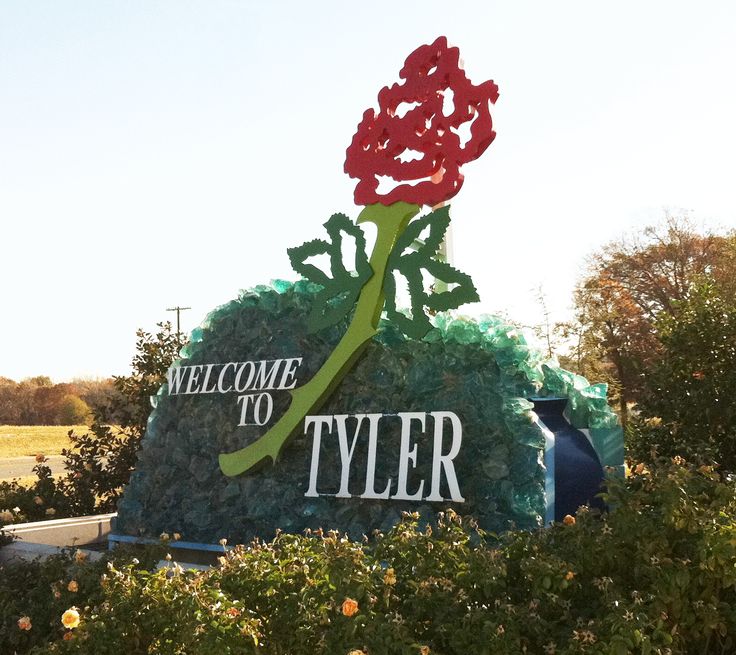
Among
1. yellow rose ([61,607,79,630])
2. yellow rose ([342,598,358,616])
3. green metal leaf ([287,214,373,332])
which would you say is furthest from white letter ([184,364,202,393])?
yellow rose ([342,598,358,616])

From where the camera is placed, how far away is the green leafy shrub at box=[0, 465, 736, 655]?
342 centimetres

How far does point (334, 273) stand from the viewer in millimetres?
7539

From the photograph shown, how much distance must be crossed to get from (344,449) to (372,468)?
14.7 inches

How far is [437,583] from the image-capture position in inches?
146

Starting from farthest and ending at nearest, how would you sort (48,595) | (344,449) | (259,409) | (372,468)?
(259,409) < (344,449) < (372,468) < (48,595)

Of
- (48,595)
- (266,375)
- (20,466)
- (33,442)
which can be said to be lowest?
(20,466)

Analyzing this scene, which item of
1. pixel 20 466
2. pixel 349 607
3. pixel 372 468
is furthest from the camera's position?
pixel 20 466

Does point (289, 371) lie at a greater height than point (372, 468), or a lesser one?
greater

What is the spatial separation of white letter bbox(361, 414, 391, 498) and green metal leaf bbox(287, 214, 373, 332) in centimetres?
111

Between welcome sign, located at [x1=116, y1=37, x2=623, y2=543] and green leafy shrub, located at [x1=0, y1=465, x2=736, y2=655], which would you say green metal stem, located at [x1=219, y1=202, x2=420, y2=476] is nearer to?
welcome sign, located at [x1=116, y1=37, x2=623, y2=543]

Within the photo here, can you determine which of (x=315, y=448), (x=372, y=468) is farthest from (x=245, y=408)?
(x=372, y=468)

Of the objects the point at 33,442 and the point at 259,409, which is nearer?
the point at 259,409

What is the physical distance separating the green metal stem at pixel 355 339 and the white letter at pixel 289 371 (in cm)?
18

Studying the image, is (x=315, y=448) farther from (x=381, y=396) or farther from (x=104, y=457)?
(x=104, y=457)
